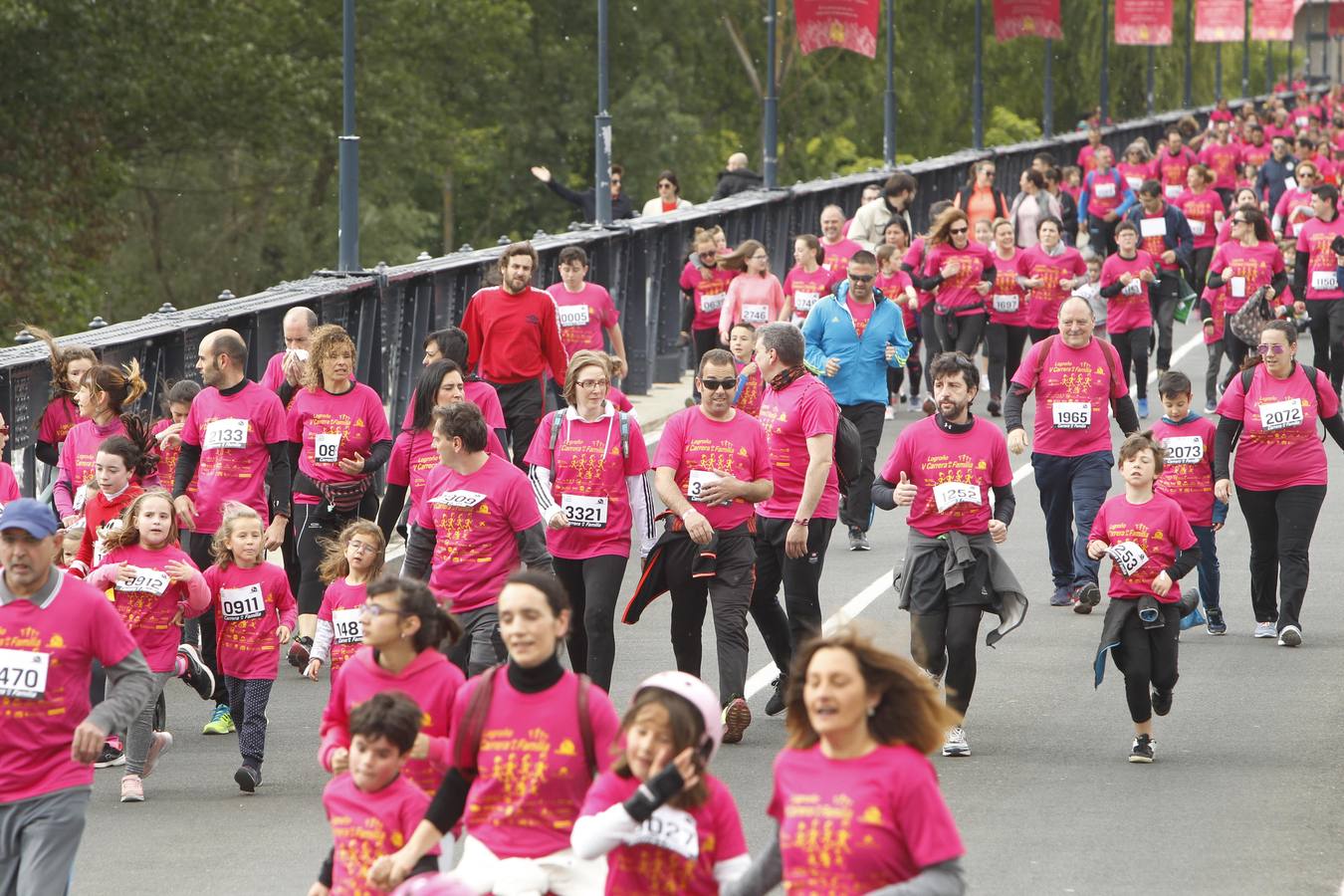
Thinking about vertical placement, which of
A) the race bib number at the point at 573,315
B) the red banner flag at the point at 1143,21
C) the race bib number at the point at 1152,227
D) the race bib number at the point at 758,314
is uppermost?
the red banner flag at the point at 1143,21

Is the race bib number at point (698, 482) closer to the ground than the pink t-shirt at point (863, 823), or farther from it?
farther from it

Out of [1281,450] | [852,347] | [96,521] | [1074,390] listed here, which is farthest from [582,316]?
[96,521]

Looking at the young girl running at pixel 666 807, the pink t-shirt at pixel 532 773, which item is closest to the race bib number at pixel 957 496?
the pink t-shirt at pixel 532 773

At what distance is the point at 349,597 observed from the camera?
35.0 ft

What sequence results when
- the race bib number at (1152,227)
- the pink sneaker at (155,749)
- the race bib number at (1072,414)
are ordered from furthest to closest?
1. the race bib number at (1152,227)
2. the race bib number at (1072,414)
3. the pink sneaker at (155,749)

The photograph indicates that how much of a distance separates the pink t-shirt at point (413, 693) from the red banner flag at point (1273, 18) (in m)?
65.8

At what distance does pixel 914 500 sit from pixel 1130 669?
1.23 metres

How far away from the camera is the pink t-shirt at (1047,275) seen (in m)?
22.1

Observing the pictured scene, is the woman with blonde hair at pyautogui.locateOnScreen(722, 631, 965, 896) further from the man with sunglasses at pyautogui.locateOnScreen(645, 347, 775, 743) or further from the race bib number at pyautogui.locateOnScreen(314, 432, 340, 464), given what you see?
the race bib number at pyautogui.locateOnScreen(314, 432, 340, 464)

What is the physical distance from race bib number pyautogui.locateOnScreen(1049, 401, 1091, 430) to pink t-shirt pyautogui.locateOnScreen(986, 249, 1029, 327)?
728cm

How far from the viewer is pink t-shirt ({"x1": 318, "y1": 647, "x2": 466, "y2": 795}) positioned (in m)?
7.65

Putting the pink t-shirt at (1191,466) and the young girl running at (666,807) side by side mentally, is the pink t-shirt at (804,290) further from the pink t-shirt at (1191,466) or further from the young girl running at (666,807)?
the young girl running at (666,807)

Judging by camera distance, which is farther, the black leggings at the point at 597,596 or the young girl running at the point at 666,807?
the black leggings at the point at 597,596

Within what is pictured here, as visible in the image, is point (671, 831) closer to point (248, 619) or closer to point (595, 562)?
point (595, 562)
